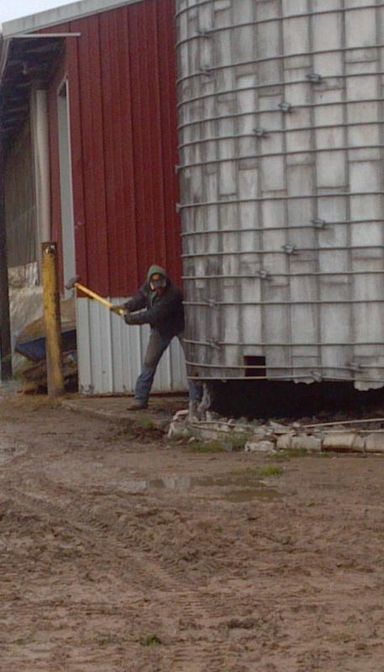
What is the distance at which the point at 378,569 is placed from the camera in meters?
7.83

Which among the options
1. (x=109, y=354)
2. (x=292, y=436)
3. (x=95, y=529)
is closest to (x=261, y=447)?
(x=292, y=436)

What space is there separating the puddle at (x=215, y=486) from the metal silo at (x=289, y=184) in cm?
193

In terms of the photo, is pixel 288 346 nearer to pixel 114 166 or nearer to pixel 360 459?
pixel 360 459

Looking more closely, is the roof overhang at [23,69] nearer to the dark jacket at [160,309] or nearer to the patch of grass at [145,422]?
the dark jacket at [160,309]

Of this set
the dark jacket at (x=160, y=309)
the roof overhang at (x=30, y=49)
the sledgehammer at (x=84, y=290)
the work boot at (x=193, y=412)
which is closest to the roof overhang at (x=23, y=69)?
the roof overhang at (x=30, y=49)

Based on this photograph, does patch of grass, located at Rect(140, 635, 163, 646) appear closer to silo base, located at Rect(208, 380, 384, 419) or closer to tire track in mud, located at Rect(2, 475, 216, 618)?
tire track in mud, located at Rect(2, 475, 216, 618)

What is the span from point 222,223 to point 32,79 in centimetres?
997

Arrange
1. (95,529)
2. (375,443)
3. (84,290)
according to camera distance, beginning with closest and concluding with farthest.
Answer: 1. (95,529)
2. (375,443)
3. (84,290)

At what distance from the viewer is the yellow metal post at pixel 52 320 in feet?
60.1

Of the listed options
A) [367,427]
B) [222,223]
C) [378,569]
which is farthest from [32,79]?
[378,569]

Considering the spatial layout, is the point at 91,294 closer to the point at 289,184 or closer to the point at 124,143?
the point at 124,143

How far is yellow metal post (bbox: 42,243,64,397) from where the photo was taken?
1831 centimetres

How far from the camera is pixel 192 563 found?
8.16m

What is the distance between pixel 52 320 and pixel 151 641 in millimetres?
12125
